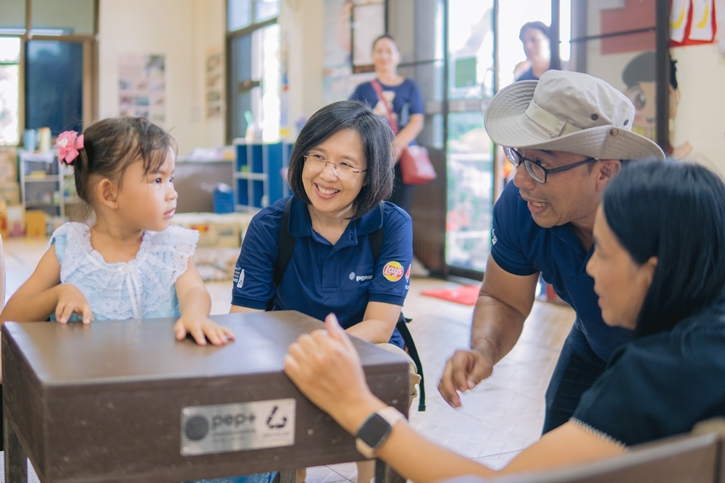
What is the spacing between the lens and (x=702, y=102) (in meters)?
4.51

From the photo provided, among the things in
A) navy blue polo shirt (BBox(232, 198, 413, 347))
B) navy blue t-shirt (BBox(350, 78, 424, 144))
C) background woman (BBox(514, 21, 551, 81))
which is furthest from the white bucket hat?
navy blue t-shirt (BBox(350, 78, 424, 144))

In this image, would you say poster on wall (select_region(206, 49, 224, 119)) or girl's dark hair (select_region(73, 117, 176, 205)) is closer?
girl's dark hair (select_region(73, 117, 176, 205))

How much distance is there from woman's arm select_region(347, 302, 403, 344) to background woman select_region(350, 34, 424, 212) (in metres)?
4.31

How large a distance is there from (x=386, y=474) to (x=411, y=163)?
5372 millimetres

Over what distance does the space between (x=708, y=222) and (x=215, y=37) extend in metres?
11.8

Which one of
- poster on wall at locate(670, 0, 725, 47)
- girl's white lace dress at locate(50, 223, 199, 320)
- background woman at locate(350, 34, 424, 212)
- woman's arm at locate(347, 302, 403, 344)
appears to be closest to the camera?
girl's white lace dress at locate(50, 223, 199, 320)

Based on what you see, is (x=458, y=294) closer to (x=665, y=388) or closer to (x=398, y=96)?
(x=398, y=96)

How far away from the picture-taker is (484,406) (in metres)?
3.48

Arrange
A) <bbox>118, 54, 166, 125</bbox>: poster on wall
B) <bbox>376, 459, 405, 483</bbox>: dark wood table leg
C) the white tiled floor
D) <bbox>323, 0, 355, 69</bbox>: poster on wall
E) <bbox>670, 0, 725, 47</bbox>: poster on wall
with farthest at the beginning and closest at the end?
<bbox>118, 54, 166, 125</bbox>: poster on wall
<bbox>323, 0, 355, 69</bbox>: poster on wall
<bbox>670, 0, 725, 47</bbox>: poster on wall
the white tiled floor
<bbox>376, 459, 405, 483</bbox>: dark wood table leg

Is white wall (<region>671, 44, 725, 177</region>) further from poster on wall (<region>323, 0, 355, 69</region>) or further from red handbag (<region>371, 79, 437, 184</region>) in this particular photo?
poster on wall (<region>323, 0, 355, 69</region>)

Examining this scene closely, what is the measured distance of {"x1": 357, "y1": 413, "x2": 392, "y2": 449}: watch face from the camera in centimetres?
116

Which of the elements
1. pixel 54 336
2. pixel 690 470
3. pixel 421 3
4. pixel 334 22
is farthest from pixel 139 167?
pixel 334 22

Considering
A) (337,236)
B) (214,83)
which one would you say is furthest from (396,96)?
(214,83)

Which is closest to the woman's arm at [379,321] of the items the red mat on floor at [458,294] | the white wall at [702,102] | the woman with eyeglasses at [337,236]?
the woman with eyeglasses at [337,236]
